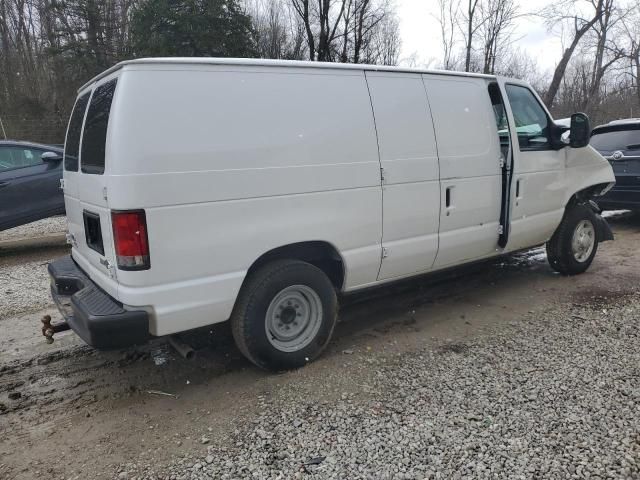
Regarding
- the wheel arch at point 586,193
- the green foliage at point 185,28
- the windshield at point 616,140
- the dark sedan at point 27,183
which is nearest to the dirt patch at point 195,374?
the wheel arch at point 586,193

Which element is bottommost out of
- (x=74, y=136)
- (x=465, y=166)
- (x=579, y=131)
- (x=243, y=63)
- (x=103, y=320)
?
(x=103, y=320)

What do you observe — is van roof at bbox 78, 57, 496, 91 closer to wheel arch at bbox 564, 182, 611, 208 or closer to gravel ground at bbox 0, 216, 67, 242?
wheel arch at bbox 564, 182, 611, 208

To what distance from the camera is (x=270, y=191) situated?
319 cm

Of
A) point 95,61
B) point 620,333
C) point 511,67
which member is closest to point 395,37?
point 511,67

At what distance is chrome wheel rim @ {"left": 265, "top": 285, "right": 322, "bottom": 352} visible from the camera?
3.44 m

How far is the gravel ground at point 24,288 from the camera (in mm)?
5171

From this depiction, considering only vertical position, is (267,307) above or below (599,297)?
above

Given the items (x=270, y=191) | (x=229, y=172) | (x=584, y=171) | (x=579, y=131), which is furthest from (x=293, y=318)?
(x=584, y=171)

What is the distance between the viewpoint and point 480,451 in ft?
8.53

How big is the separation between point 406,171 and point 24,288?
16.1ft

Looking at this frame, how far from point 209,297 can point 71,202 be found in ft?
5.38

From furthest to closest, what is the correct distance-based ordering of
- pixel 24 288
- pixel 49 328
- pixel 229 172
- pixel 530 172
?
pixel 24 288, pixel 530 172, pixel 49 328, pixel 229 172

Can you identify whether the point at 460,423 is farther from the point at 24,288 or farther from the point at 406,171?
the point at 24,288

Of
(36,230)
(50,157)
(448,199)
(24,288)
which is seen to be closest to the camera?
(448,199)
